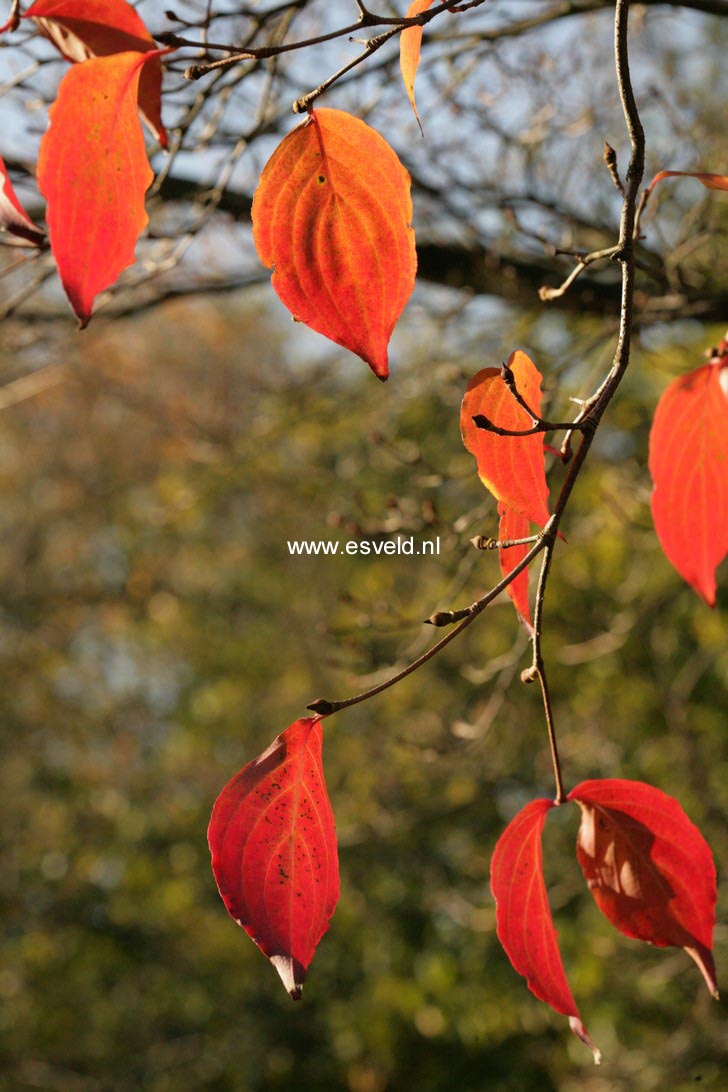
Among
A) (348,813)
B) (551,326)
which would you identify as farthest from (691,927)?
(348,813)

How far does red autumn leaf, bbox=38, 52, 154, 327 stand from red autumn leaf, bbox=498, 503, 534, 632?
25 centimetres

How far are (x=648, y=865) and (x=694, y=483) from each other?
0.23 m

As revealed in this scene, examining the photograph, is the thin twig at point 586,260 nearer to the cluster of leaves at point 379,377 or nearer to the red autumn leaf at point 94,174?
the cluster of leaves at point 379,377

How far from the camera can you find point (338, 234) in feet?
1.98

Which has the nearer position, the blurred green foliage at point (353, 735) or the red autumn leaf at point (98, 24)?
the red autumn leaf at point (98, 24)

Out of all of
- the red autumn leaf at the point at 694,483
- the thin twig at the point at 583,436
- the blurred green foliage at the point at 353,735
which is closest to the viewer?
the thin twig at the point at 583,436

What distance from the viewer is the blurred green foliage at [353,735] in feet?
7.40

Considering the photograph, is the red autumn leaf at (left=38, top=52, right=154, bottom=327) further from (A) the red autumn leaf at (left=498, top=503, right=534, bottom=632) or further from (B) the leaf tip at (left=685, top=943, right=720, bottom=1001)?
(B) the leaf tip at (left=685, top=943, right=720, bottom=1001)

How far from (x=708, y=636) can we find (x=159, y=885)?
216 cm

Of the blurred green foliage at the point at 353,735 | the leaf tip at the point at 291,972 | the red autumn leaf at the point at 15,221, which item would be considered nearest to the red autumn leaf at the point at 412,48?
the red autumn leaf at the point at 15,221

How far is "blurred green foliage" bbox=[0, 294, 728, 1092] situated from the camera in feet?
7.40

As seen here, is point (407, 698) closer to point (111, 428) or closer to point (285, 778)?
point (285, 778)

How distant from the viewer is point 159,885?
3.68 m

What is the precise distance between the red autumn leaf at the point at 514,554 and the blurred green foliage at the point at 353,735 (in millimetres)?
737
